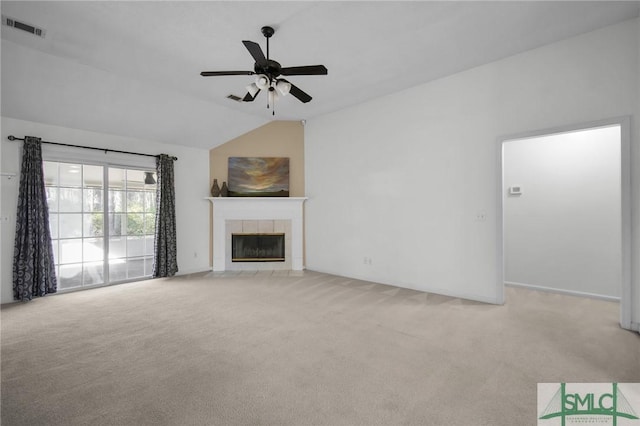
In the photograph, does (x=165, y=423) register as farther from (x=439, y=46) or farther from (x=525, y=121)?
(x=525, y=121)

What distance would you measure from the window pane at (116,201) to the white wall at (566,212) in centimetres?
662

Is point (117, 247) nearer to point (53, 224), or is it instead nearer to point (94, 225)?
point (94, 225)

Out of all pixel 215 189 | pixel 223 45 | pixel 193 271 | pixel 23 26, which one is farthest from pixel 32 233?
pixel 223 45

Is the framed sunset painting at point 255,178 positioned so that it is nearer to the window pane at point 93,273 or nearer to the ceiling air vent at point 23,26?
the window pane at point 93,273

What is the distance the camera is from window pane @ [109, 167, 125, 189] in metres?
5.01

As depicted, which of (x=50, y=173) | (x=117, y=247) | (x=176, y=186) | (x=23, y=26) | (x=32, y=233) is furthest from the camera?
(x=176, y=186)

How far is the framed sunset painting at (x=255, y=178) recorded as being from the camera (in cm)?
612

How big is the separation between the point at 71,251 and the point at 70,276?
0.41 metres

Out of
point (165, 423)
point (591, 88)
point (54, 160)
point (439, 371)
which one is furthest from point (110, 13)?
point (591, 88)

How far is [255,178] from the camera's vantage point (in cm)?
614

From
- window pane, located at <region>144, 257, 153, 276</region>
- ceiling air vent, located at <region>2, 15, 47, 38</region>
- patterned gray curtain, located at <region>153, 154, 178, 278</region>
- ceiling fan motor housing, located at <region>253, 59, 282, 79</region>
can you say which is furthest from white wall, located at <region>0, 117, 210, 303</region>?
ceiling fan motor housing, located at <region>253, 59, 282, 79</region>

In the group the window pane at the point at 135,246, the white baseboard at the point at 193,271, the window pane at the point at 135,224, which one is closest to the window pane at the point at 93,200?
the window pane at the point at 135,224

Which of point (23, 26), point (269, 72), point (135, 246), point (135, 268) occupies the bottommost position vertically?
point (135, 268)

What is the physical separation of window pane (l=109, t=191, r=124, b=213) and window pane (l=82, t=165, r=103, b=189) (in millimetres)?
234
